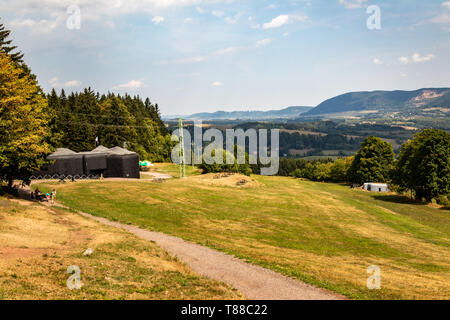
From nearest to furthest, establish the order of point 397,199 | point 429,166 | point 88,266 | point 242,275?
point 88,266 < point 242,275 < point 429,166 < point 397,199

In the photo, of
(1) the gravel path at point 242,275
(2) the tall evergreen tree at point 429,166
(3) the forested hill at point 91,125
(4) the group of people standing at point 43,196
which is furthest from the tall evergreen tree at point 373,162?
(1) the gravel path at point 242,275

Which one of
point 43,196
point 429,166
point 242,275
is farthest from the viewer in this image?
point 429,166

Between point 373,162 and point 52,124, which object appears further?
point 373,162

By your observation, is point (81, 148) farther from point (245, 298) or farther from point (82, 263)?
point (245, 298)

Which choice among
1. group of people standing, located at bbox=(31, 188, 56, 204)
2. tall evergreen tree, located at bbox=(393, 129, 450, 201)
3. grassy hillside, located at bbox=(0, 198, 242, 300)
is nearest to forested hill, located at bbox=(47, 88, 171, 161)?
group of people standing, located at bbox=(31, 188, 56, 204)

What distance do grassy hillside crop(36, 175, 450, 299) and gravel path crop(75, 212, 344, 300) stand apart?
4.14 ft

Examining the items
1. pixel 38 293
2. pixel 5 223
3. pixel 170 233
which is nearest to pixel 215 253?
pixel 170 233

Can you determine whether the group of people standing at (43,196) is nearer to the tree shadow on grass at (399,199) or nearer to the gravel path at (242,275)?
the gravel path at (242,275)

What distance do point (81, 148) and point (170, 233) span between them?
207ft

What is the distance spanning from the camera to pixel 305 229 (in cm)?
4131

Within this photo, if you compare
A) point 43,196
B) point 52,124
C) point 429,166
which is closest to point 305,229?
point 43,196

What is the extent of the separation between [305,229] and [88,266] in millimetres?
28059

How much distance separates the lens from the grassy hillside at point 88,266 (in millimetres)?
15453

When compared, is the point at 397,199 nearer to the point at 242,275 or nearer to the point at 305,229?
the point at 305,229
